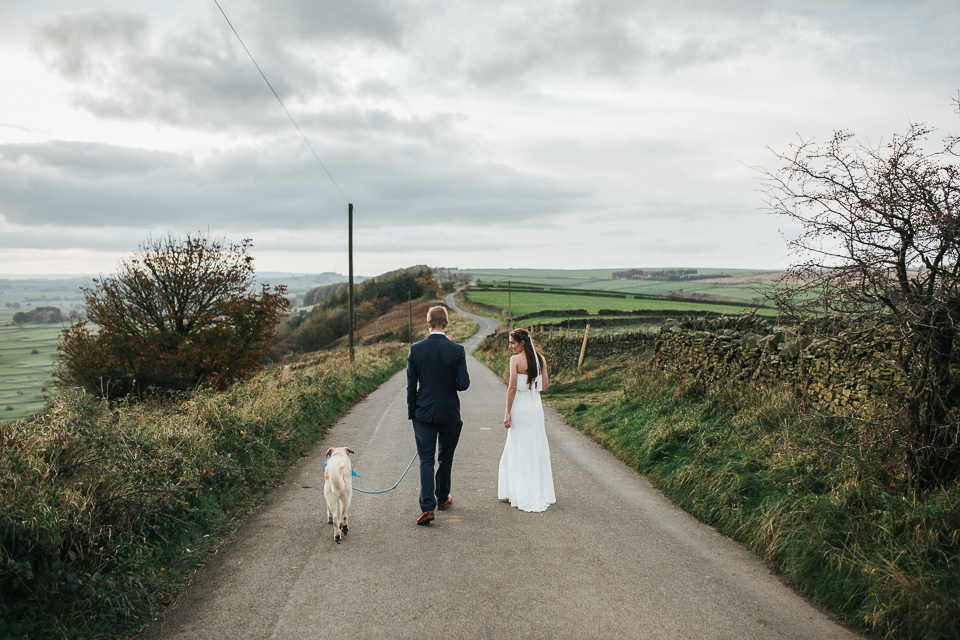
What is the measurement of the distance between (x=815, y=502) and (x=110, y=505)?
20.3 feet

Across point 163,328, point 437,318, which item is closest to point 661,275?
point 163,328

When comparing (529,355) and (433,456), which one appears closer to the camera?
(433,456)

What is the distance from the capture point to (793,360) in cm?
816

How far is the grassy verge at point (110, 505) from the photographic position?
139 inches

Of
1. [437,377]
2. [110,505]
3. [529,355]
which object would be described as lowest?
[110,505]

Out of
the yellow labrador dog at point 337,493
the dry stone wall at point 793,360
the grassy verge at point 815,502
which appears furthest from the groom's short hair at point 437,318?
the dry stone wall at point 793,360

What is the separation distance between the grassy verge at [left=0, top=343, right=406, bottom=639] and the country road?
0.33m

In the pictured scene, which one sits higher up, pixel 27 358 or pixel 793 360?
Result: pixel 793 360

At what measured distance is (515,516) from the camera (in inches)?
227

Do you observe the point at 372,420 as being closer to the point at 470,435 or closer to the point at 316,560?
the point at 470,435

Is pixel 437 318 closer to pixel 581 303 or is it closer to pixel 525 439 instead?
pixel 525 439

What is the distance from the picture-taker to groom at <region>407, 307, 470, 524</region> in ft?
18.6

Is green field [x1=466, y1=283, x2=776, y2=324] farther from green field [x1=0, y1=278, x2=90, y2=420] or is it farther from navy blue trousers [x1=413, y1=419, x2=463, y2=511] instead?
navy blue trousers [x1=413, y1=419, x2=463, y2=511]

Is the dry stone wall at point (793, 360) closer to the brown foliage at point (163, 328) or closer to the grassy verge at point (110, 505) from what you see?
the grassy verge at point (110, 505)
